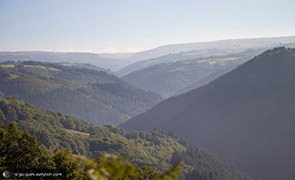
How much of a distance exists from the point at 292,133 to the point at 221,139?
43508 mm

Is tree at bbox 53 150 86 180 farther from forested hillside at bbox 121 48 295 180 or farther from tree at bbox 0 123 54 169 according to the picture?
forested hillside at bbox 121 48 295 180

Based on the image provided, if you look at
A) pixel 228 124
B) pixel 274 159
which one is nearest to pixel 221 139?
pixel 228 124

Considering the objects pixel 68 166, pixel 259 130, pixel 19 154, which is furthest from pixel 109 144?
pixel 68 166

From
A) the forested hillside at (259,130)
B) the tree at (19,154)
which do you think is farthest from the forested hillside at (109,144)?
the tree at (19,154)

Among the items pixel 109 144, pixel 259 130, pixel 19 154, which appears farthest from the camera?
pixel 259 130

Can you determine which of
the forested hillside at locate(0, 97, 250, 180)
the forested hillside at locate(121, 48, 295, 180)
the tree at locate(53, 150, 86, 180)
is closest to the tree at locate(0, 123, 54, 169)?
the tree at locate(53, 150, 86, 180)

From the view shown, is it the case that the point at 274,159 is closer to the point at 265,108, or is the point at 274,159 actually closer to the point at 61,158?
the point at 265,108

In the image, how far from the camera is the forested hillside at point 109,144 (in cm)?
12100

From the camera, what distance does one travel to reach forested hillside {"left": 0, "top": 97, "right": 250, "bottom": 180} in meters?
121

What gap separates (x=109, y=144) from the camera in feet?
447

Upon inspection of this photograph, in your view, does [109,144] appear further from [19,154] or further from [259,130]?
[19,154]

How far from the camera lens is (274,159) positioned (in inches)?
5364

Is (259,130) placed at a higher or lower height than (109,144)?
lower

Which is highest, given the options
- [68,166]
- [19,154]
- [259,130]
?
[19,154]
